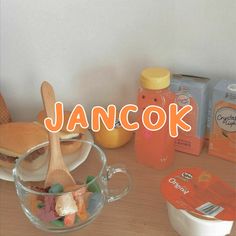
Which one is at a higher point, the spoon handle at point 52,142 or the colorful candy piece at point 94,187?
the spoon handle at point 52,142

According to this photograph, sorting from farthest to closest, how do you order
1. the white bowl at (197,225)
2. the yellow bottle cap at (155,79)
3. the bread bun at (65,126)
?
the bread bun at (65,126), the yellow bottle cap at (155,79), the white bowl at (197,225)

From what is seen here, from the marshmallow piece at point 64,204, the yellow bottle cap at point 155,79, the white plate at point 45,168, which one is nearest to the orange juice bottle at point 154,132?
the yellow bottle cap at point 155,79

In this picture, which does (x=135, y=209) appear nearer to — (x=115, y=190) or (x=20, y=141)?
(x=115, y=190)

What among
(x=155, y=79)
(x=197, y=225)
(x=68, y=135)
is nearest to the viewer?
(x=197, y=225)

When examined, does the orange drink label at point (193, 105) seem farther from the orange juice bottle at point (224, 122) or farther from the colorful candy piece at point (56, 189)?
the colorful candy piece at point (56, 189)

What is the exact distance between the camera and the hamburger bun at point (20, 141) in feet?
2.29

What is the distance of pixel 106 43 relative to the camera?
75cm

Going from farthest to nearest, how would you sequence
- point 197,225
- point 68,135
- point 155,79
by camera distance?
point 68,135 < point 155,79 < point 197,225

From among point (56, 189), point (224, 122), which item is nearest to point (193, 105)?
point (224, 122)

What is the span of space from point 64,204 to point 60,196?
0.01m

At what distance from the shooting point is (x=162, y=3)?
69cm

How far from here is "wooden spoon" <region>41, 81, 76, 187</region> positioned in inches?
26.0

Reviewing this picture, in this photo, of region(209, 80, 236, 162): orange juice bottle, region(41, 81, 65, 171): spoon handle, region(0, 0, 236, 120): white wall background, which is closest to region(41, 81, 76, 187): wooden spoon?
region(41, 81, 65, 171): spoon handle

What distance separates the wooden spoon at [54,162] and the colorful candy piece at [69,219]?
0.08 meters
